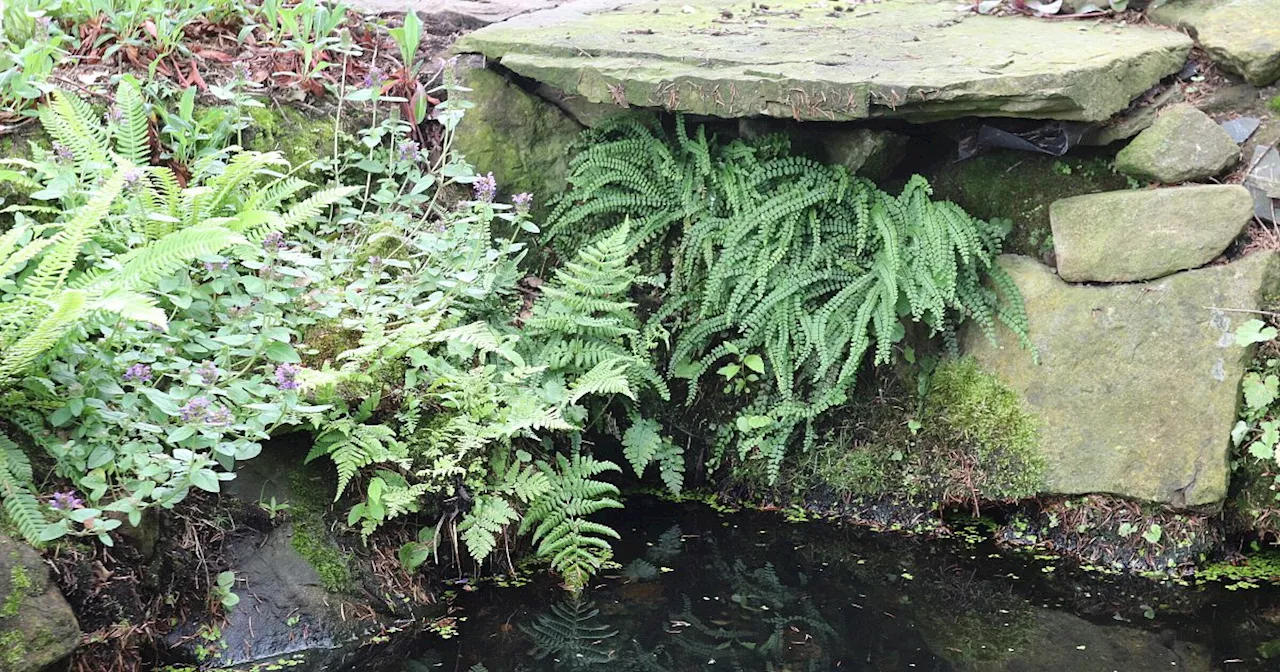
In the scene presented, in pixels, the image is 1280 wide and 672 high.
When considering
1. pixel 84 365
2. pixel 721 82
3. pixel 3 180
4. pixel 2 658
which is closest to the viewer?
pixel 2 658

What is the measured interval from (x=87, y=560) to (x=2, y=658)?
1.49 ft

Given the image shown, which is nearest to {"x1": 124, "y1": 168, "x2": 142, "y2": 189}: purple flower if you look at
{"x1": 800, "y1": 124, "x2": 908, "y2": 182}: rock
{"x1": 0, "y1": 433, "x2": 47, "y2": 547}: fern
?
{"x1": 0, "y1": 433, "x2": 47, "y2": 547}: fern

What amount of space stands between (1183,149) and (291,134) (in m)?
4.39

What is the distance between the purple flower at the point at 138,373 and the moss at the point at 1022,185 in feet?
12.5

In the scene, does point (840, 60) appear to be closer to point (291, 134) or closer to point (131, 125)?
point (291, 134)

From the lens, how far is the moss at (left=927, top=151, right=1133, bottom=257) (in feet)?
18.2

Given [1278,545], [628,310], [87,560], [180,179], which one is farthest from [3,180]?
[1278,545]

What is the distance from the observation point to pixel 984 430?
545cm

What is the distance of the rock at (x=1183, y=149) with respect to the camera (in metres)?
5.30

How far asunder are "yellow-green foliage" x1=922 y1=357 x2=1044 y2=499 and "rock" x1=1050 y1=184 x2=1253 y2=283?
2.17 ft

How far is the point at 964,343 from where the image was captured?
222 inches

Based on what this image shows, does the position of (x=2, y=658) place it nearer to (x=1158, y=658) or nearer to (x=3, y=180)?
(x=3, y=180)

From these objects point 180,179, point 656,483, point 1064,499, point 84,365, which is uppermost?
point 180,179

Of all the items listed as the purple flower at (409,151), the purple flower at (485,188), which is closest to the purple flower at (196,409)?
the purple flower at (485,188)
